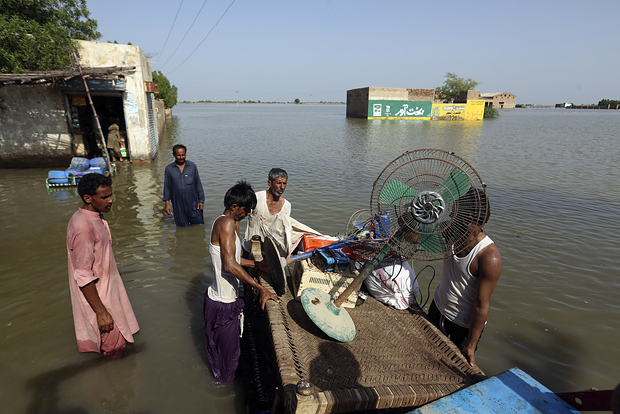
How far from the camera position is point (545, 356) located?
3.59 m

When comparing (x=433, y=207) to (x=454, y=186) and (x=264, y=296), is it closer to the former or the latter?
(x=454, y=186)

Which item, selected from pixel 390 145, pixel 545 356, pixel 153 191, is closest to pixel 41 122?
pixel 153 191

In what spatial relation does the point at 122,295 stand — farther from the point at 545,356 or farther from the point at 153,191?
the point at 153,191

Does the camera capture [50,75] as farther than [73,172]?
No

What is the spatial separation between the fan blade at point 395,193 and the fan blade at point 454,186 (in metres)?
0.21

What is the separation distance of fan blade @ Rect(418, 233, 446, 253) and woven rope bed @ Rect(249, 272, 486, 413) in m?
Answer: 0.67

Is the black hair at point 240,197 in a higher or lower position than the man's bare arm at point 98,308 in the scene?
higher

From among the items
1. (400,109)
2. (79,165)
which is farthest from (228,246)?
(400,109)

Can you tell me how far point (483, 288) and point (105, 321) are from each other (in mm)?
2765

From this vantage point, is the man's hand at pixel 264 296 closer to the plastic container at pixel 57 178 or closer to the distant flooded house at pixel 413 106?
the plastic container at pixel 57 178

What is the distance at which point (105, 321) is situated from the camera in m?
2.59

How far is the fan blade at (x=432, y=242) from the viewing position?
2355mm

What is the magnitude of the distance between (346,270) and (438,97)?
7312 cm

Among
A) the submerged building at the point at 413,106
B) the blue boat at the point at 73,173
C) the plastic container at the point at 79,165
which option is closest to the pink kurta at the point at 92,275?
the blue boat at the point at 73,173
